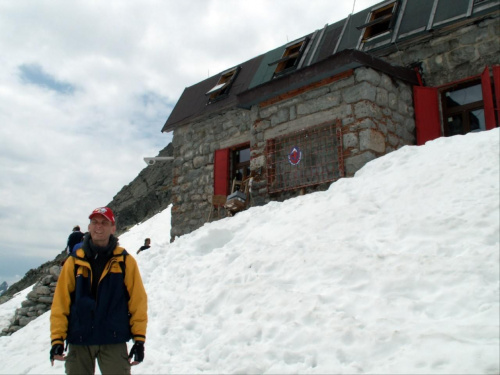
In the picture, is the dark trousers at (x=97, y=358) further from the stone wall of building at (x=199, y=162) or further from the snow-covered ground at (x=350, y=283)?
the stone wall of building at (x=199, y=162)

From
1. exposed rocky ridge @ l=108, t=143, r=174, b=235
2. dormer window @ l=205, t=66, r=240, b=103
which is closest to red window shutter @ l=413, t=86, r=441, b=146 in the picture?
dormer window @ l=205, t=66, r=240, b=103

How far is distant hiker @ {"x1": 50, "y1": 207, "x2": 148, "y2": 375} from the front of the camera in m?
3.01

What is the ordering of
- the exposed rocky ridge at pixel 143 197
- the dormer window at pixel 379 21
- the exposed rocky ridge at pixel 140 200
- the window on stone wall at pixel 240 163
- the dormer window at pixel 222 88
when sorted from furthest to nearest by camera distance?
the exposed rocky ridge at pixel 143 197, the exposed rocky ridge at pixel 140 200, the dormer window at pixel 222 88, the window on stone wall at pixel 240 163, the dormer window at pixel 379 21

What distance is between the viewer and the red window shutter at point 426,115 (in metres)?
8.30

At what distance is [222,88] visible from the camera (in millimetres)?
12797

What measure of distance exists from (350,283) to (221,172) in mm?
7691

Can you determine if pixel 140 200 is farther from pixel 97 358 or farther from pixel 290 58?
pixel 97 358

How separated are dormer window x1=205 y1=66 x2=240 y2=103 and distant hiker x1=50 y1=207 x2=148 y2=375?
949 centimetres

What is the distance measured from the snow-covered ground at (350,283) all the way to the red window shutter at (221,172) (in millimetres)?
4558

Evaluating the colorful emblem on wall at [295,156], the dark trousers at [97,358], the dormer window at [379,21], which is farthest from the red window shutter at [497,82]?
the dark trousers at [97,358]

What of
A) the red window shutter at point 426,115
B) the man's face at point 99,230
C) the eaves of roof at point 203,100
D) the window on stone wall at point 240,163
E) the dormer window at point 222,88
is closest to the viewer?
the man's face at point 99,230

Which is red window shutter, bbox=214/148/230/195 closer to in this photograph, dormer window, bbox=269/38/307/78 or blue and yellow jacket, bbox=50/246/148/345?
dormer window, bbox=269/38/307/78

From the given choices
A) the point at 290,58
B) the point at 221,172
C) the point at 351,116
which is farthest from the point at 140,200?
the point at 351,116

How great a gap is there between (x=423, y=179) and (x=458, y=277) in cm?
208
